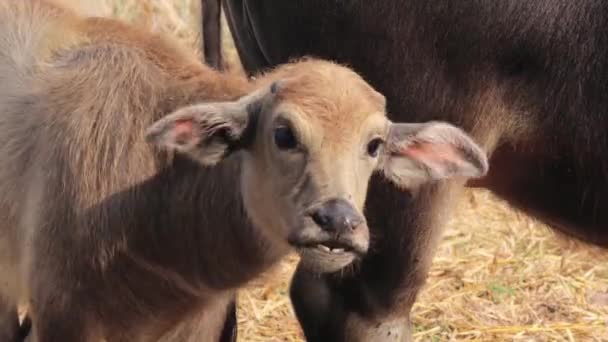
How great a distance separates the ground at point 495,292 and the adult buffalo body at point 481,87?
145cm

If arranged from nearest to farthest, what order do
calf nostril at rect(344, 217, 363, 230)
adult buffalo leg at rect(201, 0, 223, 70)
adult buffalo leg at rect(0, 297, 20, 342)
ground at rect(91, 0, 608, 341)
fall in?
calf nostril at rect(344, 217, 363, 230) < adult buffalo leg at rect(201, 0, 223, 70) < adult buffalo leg at rect(0, 297, 20, 342) < ground at rect(91, 0, 608, 341)

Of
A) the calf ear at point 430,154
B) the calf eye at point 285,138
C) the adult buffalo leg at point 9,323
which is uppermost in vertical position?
the calf eye at point 285,138

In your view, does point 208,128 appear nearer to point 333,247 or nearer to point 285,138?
point 285,138

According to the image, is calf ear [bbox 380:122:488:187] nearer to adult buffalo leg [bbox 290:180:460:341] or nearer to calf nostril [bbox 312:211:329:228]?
adult buffalo leg [bbox 290:180:460:341]

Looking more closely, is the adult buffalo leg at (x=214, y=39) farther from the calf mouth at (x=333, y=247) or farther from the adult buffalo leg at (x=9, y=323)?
the calf mouth at (x=333, y=247)

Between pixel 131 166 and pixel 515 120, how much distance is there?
3.97 feet

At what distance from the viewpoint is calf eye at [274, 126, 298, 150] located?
141 inches

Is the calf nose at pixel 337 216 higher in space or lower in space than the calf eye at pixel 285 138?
lower

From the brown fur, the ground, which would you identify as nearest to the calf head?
the brown fur

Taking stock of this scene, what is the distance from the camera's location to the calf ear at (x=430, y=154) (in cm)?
382

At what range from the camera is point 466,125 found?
13.7 ft

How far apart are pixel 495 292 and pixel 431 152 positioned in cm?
297

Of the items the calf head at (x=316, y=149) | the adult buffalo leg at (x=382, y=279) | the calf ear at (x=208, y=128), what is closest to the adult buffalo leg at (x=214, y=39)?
the adult buffalo leg at (x=382, y=279)

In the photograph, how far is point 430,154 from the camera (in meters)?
3.88
